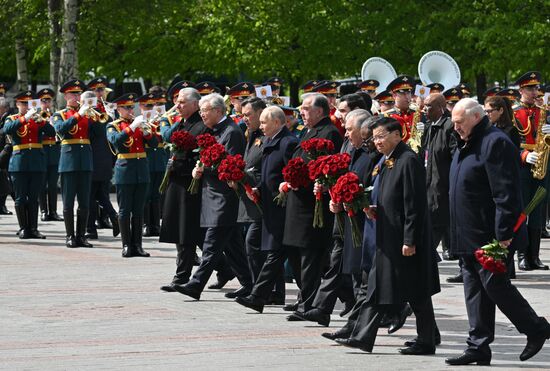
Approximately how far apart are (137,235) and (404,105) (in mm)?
3778

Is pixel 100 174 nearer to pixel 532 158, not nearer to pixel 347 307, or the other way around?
pixel 532 158

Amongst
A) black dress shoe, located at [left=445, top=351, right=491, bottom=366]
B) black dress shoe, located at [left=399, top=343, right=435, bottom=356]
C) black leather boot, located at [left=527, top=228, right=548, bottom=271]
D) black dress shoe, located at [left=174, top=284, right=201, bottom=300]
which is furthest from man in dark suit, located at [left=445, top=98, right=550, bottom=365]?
black leather boot, located at [left=527, top=228, right=548, bottom=271]

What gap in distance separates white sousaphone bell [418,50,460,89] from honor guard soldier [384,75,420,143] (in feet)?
18.2

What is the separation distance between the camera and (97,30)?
40469mm

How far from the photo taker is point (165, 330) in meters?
11.9

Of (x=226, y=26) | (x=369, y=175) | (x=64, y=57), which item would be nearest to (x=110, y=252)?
(x=369, y=175)

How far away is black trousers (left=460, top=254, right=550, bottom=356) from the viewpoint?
1020cm

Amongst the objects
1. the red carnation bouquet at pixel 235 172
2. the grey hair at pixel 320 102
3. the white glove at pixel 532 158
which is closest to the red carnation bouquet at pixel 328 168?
the grey hair at pixel 320 102

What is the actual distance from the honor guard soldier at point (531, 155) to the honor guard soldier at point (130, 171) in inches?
184

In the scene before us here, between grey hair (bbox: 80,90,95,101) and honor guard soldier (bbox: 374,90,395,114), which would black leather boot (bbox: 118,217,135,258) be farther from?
honor guard soldier (bbox: 374,90,395,114)

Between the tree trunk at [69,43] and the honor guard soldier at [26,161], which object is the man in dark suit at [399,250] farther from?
the tree trunk at [69,43]

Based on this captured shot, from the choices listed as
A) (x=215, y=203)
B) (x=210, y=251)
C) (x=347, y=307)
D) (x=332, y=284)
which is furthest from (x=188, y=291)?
(x=332, y=284)

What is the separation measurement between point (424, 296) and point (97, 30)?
30985 mm

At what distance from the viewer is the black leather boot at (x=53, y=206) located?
77.9 feet
